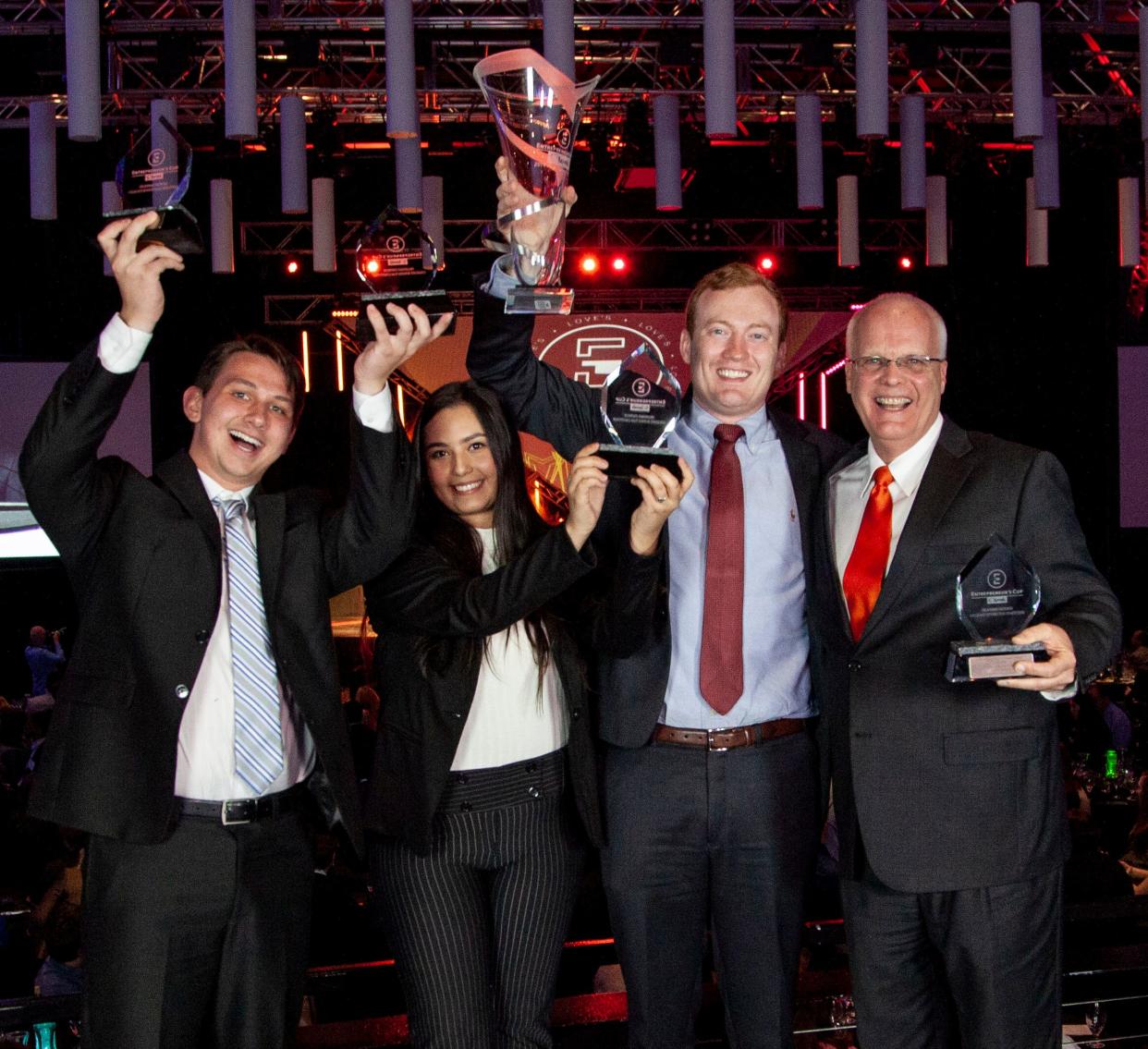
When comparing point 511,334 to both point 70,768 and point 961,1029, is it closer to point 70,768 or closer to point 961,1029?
point 70,768

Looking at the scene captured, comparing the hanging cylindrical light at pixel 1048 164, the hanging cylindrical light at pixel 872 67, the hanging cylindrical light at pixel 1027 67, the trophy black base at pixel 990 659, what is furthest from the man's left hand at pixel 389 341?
the hanging cylindrical light at pixel 1048 164

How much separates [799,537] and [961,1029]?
96 cm

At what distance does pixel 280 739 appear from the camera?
7.30 feet

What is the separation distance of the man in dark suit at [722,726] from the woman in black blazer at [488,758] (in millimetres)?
103

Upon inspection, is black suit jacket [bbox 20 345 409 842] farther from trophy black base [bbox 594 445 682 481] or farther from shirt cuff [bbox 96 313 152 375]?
trophy black base [bbox 594 445 682 481]

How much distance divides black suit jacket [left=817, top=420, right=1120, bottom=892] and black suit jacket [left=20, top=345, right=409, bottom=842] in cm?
94

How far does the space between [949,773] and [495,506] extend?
1003mm

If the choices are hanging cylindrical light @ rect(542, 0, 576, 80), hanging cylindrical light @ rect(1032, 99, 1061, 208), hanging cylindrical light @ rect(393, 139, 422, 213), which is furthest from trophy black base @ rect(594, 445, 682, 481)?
hanging cylindrical light @ rect(1032, 99, 1061, 208)

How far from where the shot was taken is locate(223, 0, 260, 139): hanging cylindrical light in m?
4.60

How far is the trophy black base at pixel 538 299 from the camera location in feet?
8.13

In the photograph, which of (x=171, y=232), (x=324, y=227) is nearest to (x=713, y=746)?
(x=171, y=232)

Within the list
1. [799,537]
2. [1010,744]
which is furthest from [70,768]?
[1010,744]

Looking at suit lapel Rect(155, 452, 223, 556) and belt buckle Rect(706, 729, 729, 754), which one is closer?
suit lapel Rect(155, 452, 223, 556)

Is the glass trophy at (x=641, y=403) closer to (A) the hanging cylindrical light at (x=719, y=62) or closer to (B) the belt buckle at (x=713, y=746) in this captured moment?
(B) the belt buckle at (x=713, y=746)
